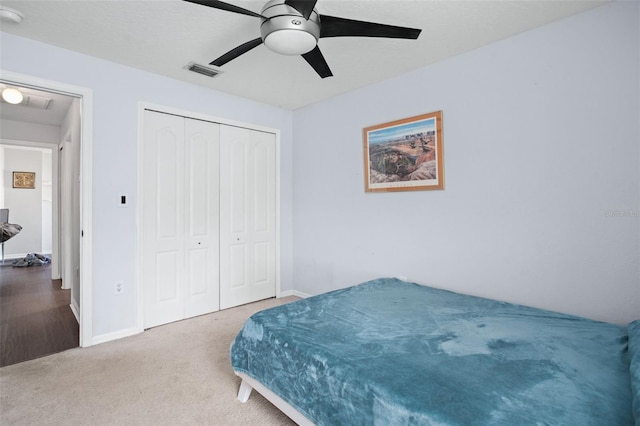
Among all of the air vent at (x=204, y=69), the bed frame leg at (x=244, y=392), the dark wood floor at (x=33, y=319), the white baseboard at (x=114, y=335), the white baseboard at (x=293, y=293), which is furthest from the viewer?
the white baseboard at (x=293, y=293)

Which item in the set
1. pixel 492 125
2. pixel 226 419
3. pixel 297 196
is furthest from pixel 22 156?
pixel 492 125

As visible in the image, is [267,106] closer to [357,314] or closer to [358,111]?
[358,111]

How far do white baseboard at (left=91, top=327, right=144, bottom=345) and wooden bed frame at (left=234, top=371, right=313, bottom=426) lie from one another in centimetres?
157

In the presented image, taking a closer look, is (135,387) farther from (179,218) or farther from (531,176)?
(531,176)

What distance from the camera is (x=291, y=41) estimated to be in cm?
192

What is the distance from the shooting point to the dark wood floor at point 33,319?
274cm

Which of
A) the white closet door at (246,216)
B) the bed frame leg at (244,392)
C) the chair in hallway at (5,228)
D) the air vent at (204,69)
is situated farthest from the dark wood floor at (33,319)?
the air vent at (204,69)

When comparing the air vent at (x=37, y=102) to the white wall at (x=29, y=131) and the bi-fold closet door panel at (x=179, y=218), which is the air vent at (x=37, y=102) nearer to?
the white wall at (x=29, y=131)

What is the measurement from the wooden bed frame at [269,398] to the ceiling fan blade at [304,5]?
1.96 metres

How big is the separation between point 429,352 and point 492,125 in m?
1.89

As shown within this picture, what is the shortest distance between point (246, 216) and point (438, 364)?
2.96 m

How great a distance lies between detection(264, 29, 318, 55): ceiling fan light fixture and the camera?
1.86 meters

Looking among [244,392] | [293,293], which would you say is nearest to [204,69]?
[244,392]

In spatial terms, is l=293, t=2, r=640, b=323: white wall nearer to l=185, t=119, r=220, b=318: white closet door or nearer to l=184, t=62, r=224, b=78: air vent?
l=184, t=62, r=224, b=78: air vent
